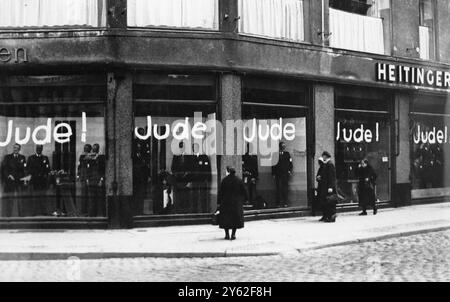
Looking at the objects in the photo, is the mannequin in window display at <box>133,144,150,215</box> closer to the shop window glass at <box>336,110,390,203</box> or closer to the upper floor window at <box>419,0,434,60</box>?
the shop window glass at <box>336,110,390,203</box>

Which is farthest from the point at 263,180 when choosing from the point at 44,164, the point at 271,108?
the point at 44,164

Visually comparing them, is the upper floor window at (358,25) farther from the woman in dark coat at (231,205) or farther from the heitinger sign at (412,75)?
the woman in dark coat at (231,205)

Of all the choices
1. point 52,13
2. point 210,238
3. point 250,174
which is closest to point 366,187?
point 250,174

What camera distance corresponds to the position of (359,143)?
67.2 feet

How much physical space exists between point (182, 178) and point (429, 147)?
1042 centimetres

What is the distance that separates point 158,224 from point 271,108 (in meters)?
4.68

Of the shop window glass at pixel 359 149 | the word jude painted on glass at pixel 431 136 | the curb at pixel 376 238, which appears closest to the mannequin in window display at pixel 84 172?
the curb at pixel 376 238

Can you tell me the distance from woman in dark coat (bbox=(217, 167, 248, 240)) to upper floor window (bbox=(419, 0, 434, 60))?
11582 mm

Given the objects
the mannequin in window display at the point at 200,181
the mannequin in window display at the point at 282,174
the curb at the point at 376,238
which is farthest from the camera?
the mannequin in window display at the point at 282,174

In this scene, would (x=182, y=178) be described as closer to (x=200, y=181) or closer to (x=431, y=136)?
(x=200, y=181)

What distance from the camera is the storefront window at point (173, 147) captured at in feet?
54.0

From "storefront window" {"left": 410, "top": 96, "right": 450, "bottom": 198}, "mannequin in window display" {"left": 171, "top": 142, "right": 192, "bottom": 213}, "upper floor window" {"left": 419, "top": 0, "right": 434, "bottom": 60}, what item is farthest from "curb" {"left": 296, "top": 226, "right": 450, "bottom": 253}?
"upper floor window" {"left": 419, "top": 0, "right": 434, "bottom": 60}

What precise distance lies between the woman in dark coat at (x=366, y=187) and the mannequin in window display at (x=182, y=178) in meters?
5.53

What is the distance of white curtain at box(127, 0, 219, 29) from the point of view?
16531 millimetres
